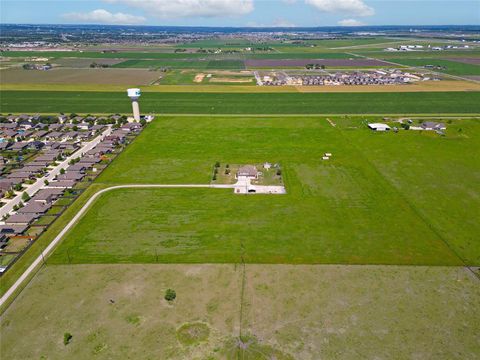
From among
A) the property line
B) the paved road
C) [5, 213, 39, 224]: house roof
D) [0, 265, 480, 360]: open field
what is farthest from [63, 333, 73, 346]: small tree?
the property line

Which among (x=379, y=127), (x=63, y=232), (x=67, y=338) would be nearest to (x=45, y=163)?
Result: (x=63, y=232)

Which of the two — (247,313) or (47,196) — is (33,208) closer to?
(47,196)

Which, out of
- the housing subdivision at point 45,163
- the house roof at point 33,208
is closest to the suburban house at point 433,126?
the housing subdivision at point 45,163

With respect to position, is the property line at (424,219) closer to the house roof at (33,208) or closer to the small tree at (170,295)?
the small tree at (170,295)

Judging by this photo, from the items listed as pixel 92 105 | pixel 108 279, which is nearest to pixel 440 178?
pixel 108 279

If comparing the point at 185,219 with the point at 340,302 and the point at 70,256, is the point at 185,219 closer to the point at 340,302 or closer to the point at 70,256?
the point at 70,256

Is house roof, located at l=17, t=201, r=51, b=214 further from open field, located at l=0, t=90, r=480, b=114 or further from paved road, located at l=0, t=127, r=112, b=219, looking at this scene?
open field, located at l=0, t=90, r=480, b=114
